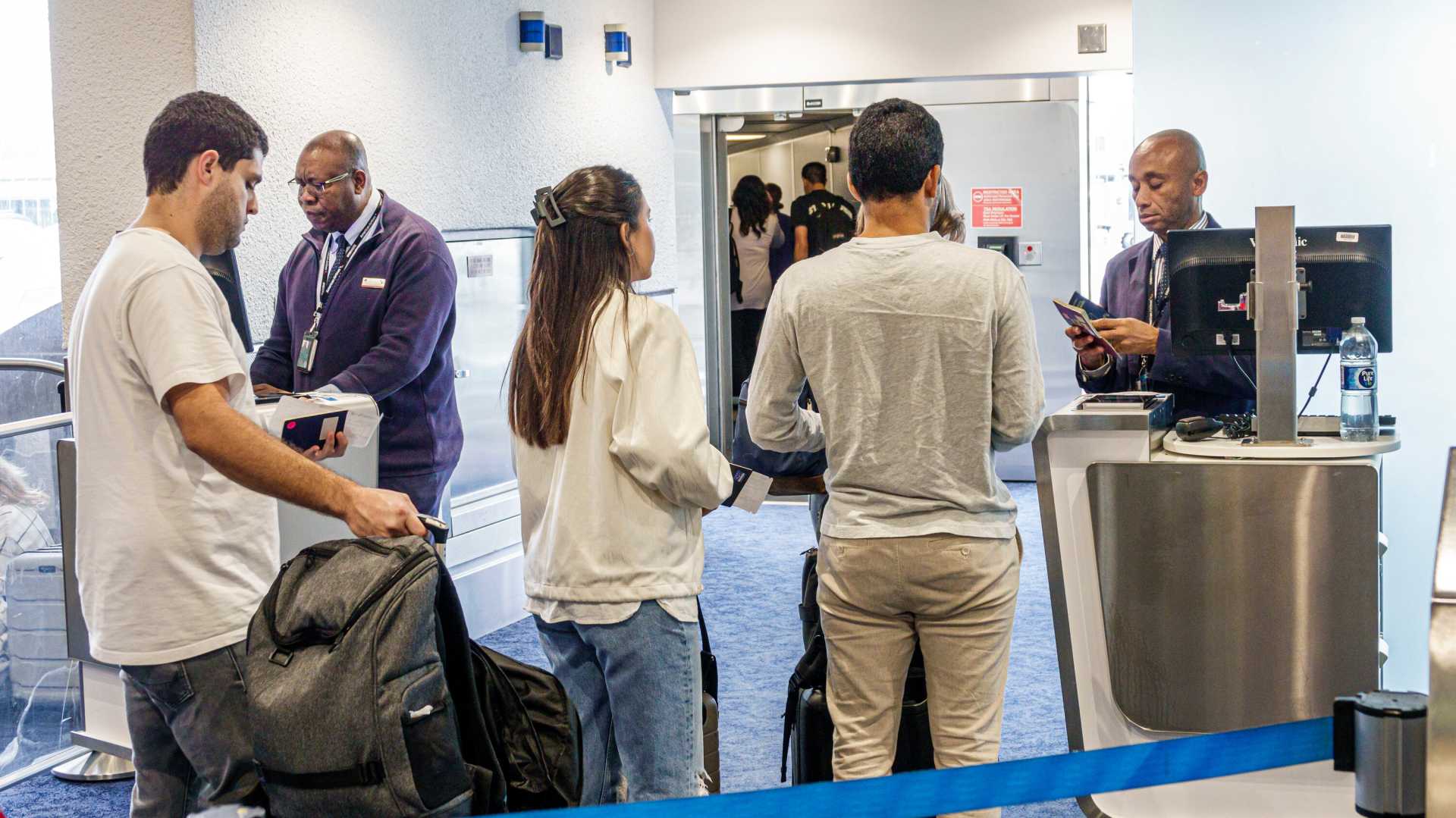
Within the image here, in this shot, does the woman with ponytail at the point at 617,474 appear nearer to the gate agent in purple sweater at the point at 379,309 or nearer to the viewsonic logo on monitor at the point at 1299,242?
the gate agent in purple sweater at the point at 379,309

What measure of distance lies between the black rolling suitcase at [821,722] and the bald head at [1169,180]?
1.62 m

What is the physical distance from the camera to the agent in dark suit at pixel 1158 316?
11.3 feet

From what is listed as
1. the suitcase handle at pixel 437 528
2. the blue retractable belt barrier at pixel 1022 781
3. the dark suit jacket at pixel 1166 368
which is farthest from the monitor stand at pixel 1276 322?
the suitcase handle at pixel 437 528

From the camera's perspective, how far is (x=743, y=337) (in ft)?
26.0

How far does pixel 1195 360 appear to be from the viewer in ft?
11.4

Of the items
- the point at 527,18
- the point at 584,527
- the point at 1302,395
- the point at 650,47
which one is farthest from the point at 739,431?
the point at 650,47

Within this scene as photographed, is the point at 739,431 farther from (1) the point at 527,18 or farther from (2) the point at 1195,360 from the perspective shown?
(1) the point at 527,18

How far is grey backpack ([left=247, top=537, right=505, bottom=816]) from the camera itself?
1.62 meters

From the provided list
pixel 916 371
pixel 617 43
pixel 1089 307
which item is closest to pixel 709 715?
pixel 916 371

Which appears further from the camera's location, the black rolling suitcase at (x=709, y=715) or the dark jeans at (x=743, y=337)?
the dark jeans at (x=743, y=337)

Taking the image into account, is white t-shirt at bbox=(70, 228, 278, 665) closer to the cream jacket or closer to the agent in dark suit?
the cream jacket

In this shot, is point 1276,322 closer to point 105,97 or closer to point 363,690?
point 363,690

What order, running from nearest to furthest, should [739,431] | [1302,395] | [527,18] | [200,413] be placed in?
[200,413] → [739,431] → [1302,395] → [527,18]

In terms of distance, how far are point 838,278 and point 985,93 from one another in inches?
213
